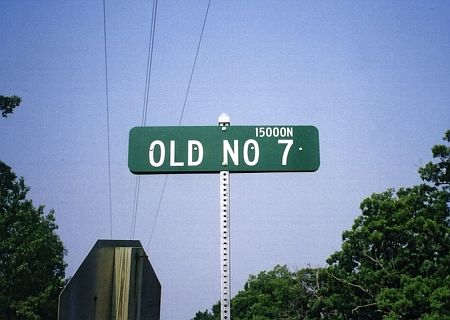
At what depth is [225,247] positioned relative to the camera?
9.38ft

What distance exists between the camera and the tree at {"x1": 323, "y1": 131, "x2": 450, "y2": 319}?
23953mm

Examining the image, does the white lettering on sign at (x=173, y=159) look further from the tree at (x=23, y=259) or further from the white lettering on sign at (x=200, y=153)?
the tree at (x=23, y=259)

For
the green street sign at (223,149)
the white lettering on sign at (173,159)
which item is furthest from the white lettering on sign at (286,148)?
the white lettering on sign at (173,159)

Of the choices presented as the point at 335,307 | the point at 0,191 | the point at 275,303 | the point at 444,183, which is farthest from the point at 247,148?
the point at 275,303

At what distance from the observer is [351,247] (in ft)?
94.8

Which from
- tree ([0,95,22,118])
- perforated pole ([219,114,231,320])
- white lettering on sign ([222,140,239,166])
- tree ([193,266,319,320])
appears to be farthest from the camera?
tree ([193,266,319,320])

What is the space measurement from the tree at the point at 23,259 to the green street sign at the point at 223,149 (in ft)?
80.9

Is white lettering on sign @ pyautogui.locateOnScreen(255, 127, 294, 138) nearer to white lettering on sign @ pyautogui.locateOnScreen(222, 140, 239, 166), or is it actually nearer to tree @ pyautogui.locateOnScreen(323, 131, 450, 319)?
white lettering on sign @ pyautogui.locateOnScreen(222, 140, 239, 166)

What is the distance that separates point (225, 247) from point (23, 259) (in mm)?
25812

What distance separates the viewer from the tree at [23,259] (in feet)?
84.3

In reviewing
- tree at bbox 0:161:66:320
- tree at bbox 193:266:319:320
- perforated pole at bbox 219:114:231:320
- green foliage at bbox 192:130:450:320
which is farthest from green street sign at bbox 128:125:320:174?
tree at bbox 193:266:319:320

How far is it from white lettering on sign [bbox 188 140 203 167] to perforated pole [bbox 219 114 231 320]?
0.17 m

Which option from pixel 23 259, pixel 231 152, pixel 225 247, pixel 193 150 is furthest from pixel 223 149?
pixel 23 259

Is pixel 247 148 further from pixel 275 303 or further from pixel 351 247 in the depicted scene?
pixel 275 303
